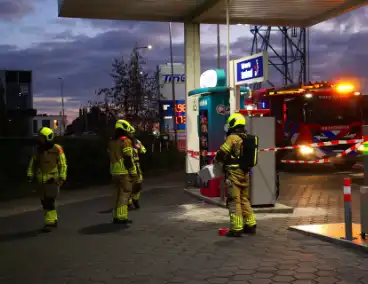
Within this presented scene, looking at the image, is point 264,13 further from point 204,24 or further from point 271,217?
point 271,217

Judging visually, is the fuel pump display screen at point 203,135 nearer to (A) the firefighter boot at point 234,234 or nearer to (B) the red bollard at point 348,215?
(A) the firefighter boot at point 234,234

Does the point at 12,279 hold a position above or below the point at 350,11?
below

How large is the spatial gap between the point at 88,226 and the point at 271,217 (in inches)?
132

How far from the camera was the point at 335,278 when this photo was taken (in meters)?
5.52

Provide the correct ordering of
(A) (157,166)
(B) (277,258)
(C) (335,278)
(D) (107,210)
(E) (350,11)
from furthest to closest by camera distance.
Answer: (A) (157,166) < (E) (350,11) < (D) (107,210) < (B) (277,258) < (C) (335,278)

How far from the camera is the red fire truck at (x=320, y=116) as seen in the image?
1728cm

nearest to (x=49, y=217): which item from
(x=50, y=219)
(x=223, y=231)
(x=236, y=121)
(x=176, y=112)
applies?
(x=50, y=219)

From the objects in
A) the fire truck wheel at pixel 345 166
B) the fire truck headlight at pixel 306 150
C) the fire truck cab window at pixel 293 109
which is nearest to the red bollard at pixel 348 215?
the fire truck headlight at pixel 306 150

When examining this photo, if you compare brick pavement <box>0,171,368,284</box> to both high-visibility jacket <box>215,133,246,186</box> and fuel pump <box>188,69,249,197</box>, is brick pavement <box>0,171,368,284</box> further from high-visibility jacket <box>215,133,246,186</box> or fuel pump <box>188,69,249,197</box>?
fuel pump <box>188,69,249,197</box>

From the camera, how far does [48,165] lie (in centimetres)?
878

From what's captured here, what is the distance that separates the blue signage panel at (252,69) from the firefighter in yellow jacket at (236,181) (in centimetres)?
212

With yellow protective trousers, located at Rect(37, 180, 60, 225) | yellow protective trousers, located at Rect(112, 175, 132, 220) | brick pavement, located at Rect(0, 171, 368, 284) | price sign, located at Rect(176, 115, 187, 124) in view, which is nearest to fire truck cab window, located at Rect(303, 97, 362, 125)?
brick pavement, located at Rect(0, 171, 368, 284)

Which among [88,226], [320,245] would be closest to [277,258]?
[320,245]

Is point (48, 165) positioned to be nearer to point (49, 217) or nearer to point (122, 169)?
point (49, 217)
